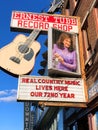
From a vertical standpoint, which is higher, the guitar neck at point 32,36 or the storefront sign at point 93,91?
the guitar neck at point 32,36

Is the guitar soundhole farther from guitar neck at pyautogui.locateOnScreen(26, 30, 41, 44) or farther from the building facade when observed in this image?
the building facade

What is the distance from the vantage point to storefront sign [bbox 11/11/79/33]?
39.2 ft

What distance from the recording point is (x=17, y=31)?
1199 cm

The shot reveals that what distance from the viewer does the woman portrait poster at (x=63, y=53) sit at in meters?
10.4

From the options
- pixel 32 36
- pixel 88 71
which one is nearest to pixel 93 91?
pixel 88 71

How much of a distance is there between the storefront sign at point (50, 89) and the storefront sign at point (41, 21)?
265cm

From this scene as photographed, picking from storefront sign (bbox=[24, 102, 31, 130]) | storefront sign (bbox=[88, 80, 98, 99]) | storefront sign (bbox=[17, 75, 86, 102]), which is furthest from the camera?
storefront sign (bbox=[24, 102, 31, 130])

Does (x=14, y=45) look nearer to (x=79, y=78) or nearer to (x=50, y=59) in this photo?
(x=50, y=59)

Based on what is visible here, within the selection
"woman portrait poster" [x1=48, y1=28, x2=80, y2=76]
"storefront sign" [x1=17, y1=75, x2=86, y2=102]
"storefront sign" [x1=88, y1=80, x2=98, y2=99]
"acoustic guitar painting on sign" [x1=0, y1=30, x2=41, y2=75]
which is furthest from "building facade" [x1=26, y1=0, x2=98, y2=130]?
"acoustic guitar painting on sign" [x1=0, y1=30, x2=41, y2=75]

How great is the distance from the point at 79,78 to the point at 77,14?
413cm

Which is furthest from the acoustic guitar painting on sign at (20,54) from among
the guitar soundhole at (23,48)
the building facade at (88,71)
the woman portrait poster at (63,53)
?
the building facade at (88,71)

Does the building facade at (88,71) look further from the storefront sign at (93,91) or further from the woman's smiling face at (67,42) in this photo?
the woman's smiling face at (67,42)

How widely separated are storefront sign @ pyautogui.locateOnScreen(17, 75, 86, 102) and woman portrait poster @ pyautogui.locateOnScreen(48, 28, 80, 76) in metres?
0.35

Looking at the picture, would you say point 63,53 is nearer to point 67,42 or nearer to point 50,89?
point 67,42
